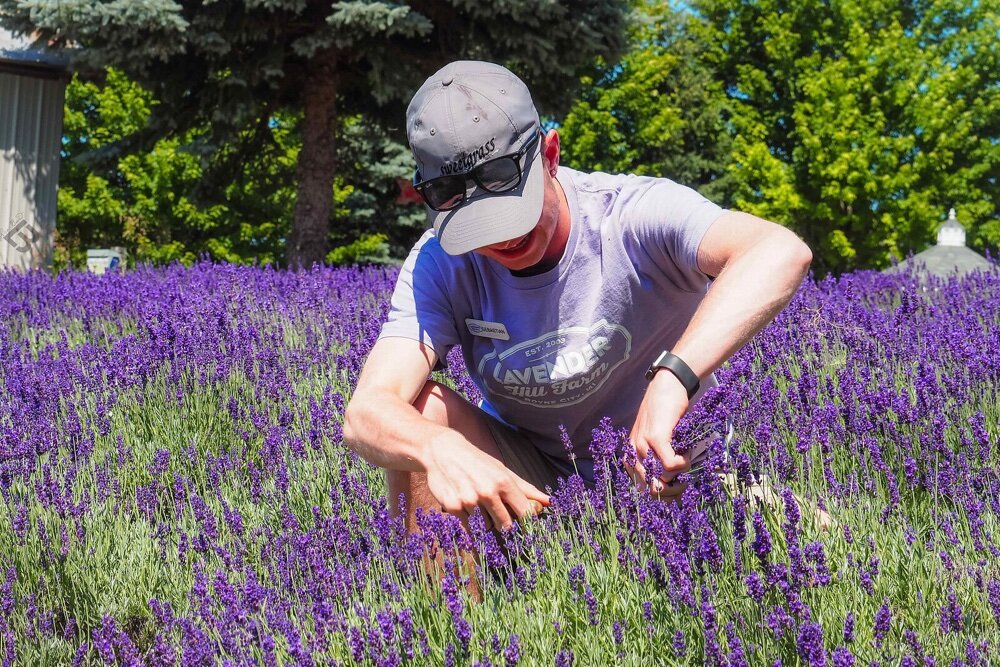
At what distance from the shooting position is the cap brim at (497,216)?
2363mm

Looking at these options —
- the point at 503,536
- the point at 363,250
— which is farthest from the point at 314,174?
the point at 503,536

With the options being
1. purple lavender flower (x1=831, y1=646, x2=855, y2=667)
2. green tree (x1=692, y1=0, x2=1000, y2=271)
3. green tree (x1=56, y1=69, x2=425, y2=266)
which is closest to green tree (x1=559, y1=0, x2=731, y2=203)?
green tree (x1=692, y1=0, x2=1000, y2=271)

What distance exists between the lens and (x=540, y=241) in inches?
99.3

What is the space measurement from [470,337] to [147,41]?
29.3 feet

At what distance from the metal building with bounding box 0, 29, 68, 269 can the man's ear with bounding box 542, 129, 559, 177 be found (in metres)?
13.9

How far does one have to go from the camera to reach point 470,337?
2.86 m

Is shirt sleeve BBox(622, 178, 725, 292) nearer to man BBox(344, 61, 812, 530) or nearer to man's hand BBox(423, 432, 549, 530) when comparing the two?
man BBox(344, 61, 812, 530)

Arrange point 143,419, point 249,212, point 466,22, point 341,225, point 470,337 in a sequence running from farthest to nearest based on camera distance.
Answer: point 249,212 < point 341,225 < point 466,22 < point 143,419 < point 470,337

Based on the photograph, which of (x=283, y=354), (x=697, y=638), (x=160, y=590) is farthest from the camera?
(x=283, y=354)

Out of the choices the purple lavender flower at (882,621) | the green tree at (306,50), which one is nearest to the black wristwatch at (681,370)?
the purple lavender flower at (882,621)

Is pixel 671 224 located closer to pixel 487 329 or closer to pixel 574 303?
pixel 574 303

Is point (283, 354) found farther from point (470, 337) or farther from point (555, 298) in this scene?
point (555, 298)

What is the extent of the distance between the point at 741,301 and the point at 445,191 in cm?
79

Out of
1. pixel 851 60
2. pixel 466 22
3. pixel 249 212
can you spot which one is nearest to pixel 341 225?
pixel 249 212
